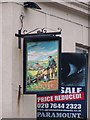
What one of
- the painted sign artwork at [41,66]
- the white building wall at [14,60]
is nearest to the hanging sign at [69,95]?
the white building wall at [14,60]

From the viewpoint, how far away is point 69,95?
10320 millimetres

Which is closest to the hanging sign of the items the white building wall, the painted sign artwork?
the white building wall

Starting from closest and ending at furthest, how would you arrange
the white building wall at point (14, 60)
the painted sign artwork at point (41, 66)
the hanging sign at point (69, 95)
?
the painted sign artwork at point (41, 66) → the white building wall at point (14, 60) → the hanging sign at point (69, 95)

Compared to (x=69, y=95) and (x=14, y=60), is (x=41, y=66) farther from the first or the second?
(x=69, y=95)

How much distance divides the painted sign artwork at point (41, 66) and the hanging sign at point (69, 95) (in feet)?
1.68

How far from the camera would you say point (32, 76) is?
9719mm

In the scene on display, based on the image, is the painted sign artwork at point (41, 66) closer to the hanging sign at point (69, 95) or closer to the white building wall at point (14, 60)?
the white building wall at point (14, 60)

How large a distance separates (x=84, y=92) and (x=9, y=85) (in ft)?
5.28

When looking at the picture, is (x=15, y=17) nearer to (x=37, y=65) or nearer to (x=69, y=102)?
(x=37, y=65)

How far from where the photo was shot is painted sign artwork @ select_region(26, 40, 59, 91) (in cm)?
967

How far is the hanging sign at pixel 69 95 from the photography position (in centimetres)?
1022

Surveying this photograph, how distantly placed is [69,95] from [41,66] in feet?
3.37

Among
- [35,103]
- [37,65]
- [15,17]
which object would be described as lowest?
[35,103]

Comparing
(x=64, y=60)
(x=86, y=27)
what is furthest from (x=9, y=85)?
(x=86, y=27)
